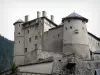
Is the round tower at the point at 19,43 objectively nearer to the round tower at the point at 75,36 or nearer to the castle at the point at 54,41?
the castle at the point at 54,41

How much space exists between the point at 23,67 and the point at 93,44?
1824 cm

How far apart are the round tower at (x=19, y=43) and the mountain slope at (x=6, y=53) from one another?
25213mm

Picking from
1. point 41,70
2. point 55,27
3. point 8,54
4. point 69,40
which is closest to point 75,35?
point 69,40

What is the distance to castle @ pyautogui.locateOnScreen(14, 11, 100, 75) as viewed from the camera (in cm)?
5928

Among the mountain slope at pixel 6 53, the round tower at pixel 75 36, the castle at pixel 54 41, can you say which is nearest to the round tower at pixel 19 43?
the castle at pixel 54 41

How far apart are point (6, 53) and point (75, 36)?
49.2 m

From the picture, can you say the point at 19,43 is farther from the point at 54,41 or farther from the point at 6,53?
the point at 6,53

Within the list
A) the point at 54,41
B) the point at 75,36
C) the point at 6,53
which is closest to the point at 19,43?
the point at 54,41

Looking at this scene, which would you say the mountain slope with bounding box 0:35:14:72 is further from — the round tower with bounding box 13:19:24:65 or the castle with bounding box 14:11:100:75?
the castle with bounding box 14:11:100:75

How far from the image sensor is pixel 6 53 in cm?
10506

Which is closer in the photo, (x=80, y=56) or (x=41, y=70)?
(x=41, y=70)

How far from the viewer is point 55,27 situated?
211 ft

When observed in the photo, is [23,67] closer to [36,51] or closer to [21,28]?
[36,51]

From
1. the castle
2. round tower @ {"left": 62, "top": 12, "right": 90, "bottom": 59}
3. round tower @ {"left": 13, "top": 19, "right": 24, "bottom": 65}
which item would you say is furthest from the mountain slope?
round tower @ {"left": 62, "top": 12, "right": 90, "bottom": 59}
